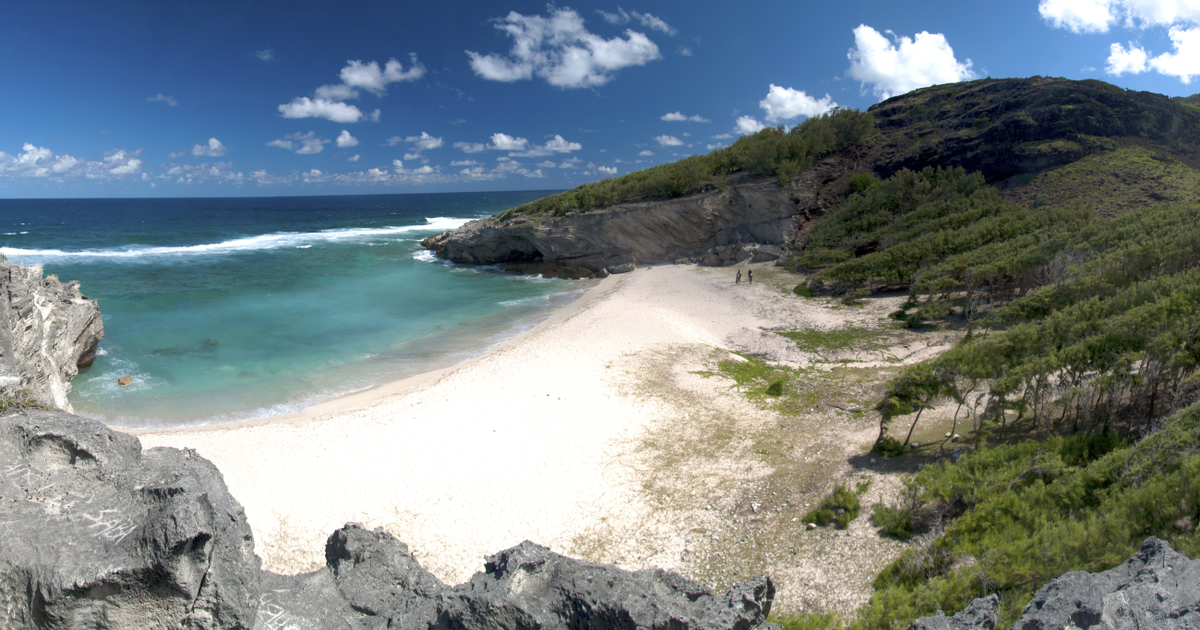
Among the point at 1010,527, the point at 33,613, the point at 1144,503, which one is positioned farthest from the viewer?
the point at 1010,527

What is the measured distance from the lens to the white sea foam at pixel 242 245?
43188mm

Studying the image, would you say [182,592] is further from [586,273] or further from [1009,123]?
[1009,123]

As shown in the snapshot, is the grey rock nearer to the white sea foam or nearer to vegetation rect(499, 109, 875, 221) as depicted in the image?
vegetation rect(499, 109, 875, 221)

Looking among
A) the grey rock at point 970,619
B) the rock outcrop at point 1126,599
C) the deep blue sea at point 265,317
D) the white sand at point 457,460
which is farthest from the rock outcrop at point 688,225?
the rock outcrop at point 1126,599

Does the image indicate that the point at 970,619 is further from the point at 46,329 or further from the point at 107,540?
the point at 46,329

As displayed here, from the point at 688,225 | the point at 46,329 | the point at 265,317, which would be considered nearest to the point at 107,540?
the point at 46,329

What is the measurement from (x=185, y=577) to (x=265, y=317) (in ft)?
82.8

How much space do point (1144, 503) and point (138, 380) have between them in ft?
78.2

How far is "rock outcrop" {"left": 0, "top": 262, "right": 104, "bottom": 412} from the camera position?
40.0 ft

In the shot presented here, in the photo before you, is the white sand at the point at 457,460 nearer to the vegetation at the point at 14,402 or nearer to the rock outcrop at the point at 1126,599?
the vegetation at the point at 14,402

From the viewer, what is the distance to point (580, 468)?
11.1m

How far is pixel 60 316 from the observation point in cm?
1630

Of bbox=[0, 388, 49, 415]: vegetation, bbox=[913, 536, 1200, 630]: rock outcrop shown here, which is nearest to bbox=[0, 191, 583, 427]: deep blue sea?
bbox=[0, 388, 49, 415]: vegetation

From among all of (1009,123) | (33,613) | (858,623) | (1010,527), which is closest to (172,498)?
(33,613)
